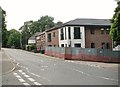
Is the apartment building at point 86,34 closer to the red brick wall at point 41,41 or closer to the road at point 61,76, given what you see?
the red brick wall at point 41,41

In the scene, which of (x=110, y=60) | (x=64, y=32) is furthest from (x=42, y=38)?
(x=110, y=60)

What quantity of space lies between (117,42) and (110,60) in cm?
279

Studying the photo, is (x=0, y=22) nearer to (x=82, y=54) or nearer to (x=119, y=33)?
(x=82, y=54)

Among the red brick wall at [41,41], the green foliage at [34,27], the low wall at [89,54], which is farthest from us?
the green foliage at [34,27]

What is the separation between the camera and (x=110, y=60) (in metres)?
37.2

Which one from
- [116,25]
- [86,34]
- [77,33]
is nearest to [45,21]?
[77,33]

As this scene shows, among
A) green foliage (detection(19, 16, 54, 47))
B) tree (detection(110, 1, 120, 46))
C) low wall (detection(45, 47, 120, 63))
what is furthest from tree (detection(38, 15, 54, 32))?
tree (detection(110, 1, 120, 46))

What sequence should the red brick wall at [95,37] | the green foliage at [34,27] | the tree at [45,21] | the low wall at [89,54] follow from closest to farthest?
1. the low wall at [89,54]
2. the red brick wall at [95,37]
3. the green foliage at [34,27]
4. the tree at [45,21]

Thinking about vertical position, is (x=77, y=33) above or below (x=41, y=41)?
above

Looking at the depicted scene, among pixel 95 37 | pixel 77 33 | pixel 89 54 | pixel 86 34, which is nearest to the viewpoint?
pixel 89 54

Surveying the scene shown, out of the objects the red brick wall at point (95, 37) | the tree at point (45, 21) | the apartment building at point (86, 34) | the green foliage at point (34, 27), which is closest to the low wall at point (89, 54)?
the apartment building at point (86, 34)

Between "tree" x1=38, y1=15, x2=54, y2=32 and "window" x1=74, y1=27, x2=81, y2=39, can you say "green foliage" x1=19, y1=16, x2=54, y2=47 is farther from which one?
"window" x1=74, y1=27, x2=81, y2=39

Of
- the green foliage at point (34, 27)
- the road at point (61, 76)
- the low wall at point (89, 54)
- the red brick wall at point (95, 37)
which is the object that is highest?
the green foliage at point (34, 27)

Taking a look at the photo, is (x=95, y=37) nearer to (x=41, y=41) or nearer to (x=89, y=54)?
(x=89, y=54)
